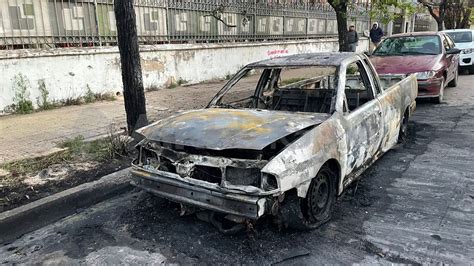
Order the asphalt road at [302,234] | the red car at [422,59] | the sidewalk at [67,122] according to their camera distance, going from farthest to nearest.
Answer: the red car at [422,59], the sidewalk at [67,122], the asphalt road at [302,234]

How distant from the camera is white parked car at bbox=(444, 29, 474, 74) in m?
13.9

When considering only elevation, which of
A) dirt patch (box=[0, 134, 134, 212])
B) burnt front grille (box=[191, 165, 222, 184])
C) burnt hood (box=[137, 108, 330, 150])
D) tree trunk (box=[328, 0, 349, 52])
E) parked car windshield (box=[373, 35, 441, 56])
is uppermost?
tree trunk (box=[328, 0, 349, 52])

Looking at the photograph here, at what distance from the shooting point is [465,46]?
14086 mm

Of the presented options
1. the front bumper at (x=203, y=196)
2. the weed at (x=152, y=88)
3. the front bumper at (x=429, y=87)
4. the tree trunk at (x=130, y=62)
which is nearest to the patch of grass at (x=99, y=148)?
the tree trunk at (x=130, y=62)

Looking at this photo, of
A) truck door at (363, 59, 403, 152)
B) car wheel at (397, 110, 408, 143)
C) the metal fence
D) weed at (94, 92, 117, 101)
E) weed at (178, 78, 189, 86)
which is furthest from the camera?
weed at (178, 78, 189, 86)

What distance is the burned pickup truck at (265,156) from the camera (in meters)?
3.08

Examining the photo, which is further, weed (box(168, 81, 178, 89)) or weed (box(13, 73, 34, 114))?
weed (box(168, 81, 178, 89))

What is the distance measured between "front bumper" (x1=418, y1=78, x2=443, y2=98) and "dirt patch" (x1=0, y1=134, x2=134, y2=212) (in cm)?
625

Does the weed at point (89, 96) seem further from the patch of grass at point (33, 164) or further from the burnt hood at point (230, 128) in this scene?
the burnt hood at point (230, 128)

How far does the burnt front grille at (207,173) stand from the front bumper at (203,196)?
0.13 m

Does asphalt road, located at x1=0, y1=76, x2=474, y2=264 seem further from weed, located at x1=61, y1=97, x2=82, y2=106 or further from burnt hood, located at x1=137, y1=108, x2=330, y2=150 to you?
weed, located at x1=61, y1=97, x2=82, y2=106

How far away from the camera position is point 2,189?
4.34 m

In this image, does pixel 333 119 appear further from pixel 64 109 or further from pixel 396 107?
pixel 64 109

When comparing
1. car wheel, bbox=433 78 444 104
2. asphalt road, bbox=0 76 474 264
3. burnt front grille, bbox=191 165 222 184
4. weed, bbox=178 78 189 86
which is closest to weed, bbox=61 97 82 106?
weed, bbox=178 78 189 86
